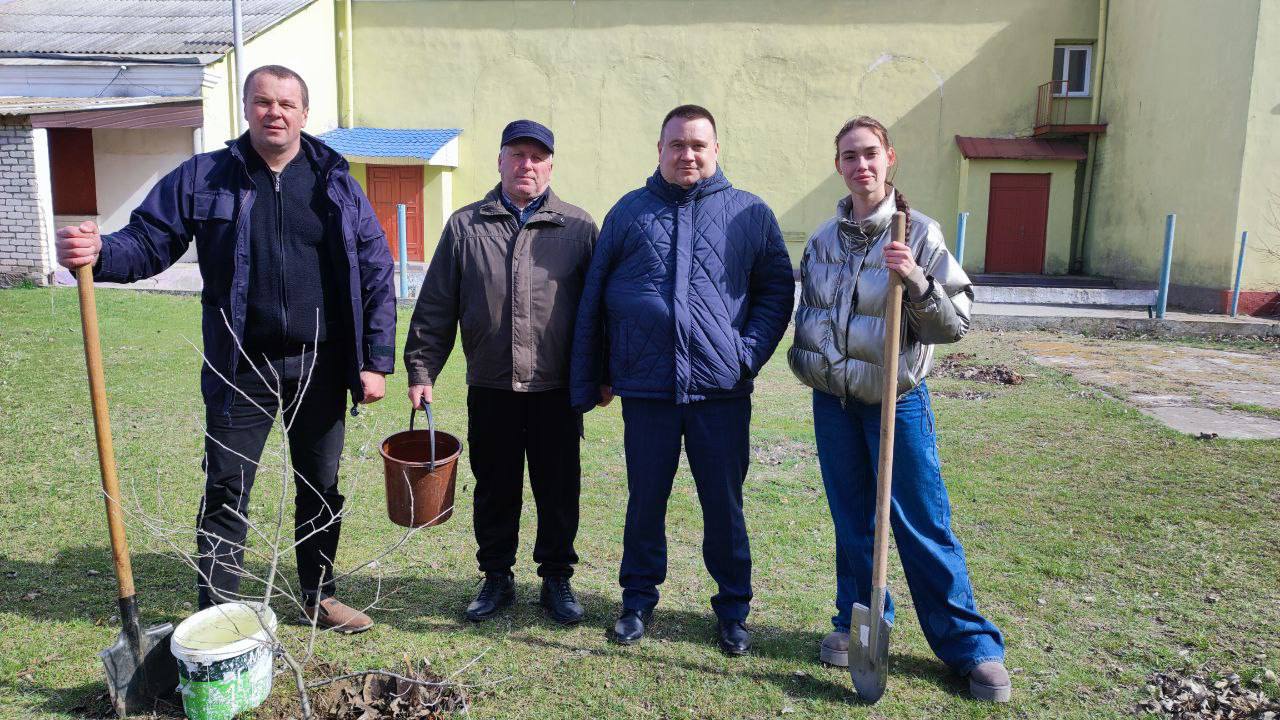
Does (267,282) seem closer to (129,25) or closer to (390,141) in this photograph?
(390,141)

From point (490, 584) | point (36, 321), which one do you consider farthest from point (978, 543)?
point (36, 321)

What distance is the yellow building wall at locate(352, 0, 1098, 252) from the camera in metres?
19.1

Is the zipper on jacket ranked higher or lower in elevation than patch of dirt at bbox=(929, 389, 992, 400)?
higher

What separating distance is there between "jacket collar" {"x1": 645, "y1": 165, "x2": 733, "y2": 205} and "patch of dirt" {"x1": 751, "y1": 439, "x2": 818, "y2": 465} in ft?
9.90

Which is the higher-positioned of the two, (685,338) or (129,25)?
(129,25)

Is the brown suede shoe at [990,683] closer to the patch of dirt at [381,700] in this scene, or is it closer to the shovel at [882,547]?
the shovel at [882,547]

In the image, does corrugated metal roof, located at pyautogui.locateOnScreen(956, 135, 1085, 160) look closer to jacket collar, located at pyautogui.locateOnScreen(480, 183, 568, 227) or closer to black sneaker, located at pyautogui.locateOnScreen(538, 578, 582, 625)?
jacket collar, located at pyautogui.locateOnScreen(480, 183, 568, 227)

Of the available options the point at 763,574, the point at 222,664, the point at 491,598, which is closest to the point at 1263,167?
the point at 763,574

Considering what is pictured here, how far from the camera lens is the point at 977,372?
30.0 ft

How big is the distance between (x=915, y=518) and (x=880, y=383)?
0.50m

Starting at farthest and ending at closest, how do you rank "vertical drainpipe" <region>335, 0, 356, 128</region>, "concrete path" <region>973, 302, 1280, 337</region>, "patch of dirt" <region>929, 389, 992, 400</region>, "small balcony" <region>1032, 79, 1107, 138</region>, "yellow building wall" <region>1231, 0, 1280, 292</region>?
1. "vertical drainpipe" <region>335, 0, 356, 128</region>
2. "small balcony" <region>1032, 79, 1107, 138</region>
3. "yellow building wall" <region>1231, 0, 1280, 292</region>
4. "concrete path" <region>973, 302, 1280, 337</region>
5. "patch of dirt" <region>929, 389, 992, 400</region>

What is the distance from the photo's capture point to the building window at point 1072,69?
19.4 metres

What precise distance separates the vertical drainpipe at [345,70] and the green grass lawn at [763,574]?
48.1 ft

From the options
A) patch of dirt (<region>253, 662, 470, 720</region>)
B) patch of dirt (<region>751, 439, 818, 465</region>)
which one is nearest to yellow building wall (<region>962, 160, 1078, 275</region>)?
patch of dirt (<region>751, 439, 818, 465</region>)
